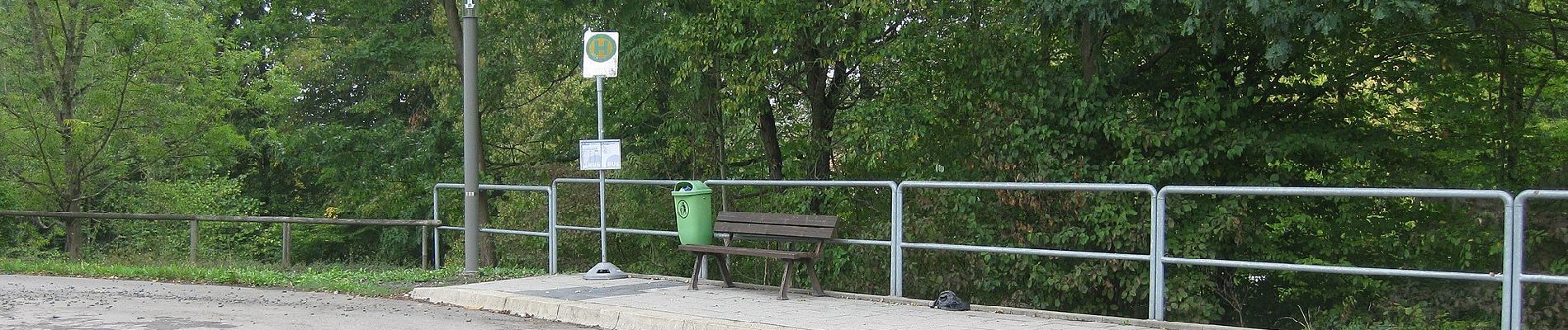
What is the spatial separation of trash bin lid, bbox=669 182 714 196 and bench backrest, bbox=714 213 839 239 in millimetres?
268

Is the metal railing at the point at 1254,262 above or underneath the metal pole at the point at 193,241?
above

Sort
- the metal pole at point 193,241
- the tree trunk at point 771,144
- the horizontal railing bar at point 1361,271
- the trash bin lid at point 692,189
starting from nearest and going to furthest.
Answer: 1. the horizontal railing bar at point 1361,271
2. the trash bin lid at point 692,189
3. the tree trunk at point 771,144
4. the metal pole at point 193,241

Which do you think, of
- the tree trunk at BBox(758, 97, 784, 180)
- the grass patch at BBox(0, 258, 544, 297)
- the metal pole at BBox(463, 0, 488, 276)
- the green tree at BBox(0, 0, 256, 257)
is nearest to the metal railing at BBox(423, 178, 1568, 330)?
the metal pole at BBox(463, 0, 488, 276)

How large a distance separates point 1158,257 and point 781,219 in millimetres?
3388

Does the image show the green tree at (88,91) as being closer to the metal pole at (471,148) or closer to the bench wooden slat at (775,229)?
the metal pole at (471,148)

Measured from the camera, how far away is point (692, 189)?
11953 millimetres

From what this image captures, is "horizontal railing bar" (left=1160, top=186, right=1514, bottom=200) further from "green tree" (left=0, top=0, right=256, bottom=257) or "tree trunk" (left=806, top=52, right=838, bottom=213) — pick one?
"green tree" (left=0, top=0, right=256, bottom=257)

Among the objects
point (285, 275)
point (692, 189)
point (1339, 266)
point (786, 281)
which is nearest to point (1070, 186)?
point (1339, 266)

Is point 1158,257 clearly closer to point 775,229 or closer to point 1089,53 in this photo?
point 775,229

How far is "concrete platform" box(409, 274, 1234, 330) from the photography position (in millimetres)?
9109

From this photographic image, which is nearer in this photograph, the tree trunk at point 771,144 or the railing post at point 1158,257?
the railing post at point 1158,257

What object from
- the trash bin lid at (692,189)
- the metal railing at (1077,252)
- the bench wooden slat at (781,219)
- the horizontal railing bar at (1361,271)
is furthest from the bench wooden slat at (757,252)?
the horizontal railing bar at (1361,271)

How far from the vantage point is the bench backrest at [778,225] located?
35.3ft

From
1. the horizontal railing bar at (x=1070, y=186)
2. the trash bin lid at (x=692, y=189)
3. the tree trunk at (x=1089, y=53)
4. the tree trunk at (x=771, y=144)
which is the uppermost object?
the tree trunk at (x=1089, y=53)
